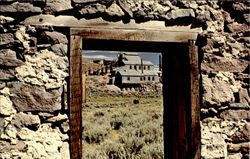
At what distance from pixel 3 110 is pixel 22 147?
0.33 meters

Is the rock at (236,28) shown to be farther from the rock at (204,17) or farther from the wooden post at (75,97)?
the wooden post at (75,97)

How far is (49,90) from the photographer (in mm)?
1814

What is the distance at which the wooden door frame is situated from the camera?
6.14 ft

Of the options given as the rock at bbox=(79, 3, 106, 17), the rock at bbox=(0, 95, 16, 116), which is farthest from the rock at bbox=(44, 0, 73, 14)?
the rock at bbox=(0, 95, 16, 116)

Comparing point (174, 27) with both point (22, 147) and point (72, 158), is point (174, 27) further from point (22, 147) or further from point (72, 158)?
point (22, 147)

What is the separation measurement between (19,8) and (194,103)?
71.4 inches

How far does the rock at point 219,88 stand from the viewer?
7.22 feet

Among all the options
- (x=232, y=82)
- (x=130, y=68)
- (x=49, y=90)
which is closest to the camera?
(x=49, y=90)

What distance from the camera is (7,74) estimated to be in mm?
1728

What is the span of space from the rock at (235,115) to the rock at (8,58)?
2.04 metres

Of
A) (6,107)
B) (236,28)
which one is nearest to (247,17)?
(236,28)

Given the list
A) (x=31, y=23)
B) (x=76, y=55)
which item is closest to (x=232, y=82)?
(x=76, y=55)

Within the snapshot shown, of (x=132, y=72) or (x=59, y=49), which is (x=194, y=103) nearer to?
(x=59, y=49)

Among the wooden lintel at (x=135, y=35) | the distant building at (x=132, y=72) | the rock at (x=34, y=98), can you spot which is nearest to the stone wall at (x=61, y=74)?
the rock at (x=34, y=98)
